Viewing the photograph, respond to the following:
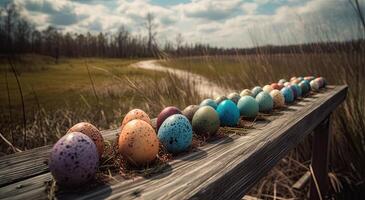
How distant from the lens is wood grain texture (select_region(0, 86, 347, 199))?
0.73 m

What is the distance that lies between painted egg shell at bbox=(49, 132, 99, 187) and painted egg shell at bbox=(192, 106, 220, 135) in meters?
0.55

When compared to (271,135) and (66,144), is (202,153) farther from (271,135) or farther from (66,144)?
(66,144)

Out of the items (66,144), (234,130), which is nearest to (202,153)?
(234,130)

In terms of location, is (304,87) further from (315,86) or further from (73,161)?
(73,161)

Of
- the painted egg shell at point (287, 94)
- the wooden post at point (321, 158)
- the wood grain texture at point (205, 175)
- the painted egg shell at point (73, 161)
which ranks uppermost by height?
the painted egg shell at point (287, 94)

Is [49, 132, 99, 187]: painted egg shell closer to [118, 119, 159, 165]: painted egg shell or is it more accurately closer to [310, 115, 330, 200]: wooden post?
[118, 119, 159, 165]: painted egg shell

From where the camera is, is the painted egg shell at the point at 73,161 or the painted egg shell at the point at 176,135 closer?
the painted egg shell at the point at 73,161

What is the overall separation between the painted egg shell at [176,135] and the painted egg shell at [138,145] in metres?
0.08

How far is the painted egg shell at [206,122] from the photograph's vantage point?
1257 millimetres

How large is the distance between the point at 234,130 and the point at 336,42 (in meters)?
3.85

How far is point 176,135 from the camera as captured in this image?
1.06m

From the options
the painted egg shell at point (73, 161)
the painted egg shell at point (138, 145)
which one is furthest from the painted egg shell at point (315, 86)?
the painted egg shell at point (73, 161)

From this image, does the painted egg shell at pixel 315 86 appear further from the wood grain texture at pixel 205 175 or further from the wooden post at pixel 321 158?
the wood grain texture at pixel 205 175

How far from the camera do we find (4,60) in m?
1.73
